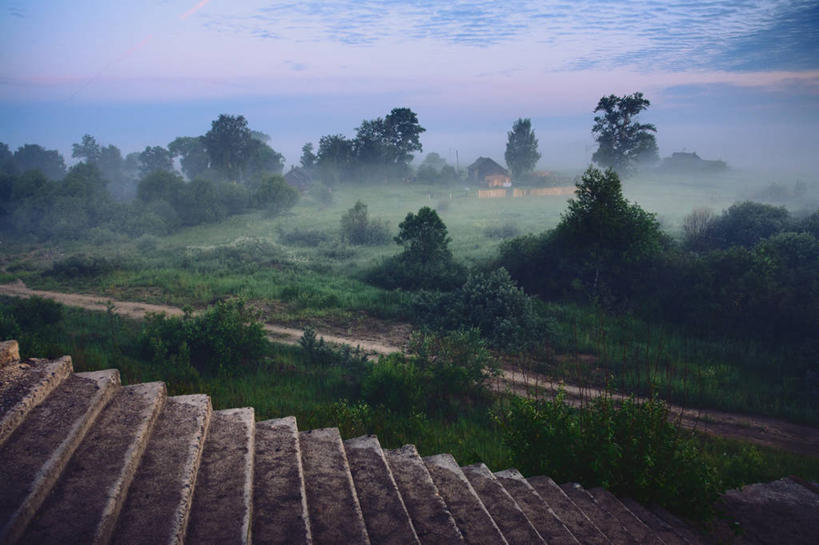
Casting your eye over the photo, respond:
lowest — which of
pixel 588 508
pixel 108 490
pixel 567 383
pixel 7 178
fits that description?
pixel 567 383

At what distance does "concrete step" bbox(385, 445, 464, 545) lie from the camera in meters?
3.31

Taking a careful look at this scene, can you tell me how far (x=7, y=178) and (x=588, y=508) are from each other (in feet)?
172

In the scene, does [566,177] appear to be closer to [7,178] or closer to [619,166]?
[619,166]

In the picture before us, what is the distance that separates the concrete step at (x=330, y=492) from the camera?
10.2ft

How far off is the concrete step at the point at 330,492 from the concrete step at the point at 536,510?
1540mm

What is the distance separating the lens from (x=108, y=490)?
117 inches

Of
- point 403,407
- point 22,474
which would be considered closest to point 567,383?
point 403,407

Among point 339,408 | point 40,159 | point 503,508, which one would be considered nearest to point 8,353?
point 339,408

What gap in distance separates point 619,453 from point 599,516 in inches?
26.4

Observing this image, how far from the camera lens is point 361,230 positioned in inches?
1185

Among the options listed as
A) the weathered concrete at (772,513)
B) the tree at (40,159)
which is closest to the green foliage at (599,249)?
the weathered concrete at (772,513)

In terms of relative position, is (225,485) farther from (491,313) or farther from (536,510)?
(491,313)

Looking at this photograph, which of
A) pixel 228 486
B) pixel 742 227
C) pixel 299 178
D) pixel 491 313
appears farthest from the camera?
pixel 299 178

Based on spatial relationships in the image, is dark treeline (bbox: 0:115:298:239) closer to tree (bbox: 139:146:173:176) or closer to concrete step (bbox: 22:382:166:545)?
tree (bbox: 139:146:173:176)
